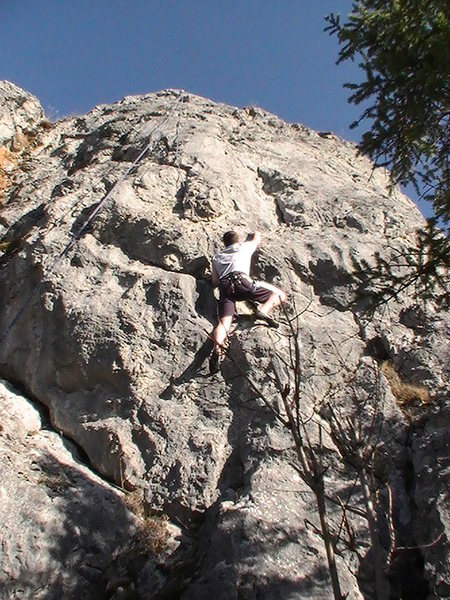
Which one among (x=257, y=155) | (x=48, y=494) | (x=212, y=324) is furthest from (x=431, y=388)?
(x=257, y=155)

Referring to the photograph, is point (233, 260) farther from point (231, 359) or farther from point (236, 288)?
point (231, 359)

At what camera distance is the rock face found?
549 cm

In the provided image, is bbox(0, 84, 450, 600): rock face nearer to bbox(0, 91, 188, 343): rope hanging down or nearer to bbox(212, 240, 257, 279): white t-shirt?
bbox(0, 91, 188, 343): rope hanging down

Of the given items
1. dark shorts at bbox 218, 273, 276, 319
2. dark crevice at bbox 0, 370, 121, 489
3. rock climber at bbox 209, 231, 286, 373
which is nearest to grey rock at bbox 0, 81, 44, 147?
dark crevice at bbox 0, 370, 121, 489

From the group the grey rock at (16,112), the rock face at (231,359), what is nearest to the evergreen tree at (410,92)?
the rock face at (231,359)

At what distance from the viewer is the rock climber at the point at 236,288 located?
7.73 m

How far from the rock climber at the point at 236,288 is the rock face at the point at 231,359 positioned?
0.75 ft

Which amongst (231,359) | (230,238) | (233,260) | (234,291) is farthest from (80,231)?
(231,359)

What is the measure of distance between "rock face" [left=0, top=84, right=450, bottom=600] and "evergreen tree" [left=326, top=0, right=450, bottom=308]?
1071mm

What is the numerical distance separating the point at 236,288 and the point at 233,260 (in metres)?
0.41

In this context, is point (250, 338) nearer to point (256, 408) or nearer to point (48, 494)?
point (256, 408)

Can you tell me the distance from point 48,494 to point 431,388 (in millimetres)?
4226

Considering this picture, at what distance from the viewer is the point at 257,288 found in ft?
26.3

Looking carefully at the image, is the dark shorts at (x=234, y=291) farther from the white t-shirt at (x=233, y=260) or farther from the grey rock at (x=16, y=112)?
the grey rock at (x=16, y=112)
